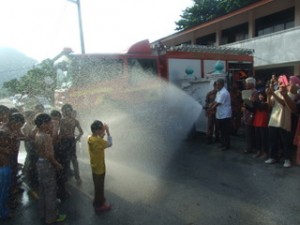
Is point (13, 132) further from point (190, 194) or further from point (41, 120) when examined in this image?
point (190, 194)

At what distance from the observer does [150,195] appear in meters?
4.78

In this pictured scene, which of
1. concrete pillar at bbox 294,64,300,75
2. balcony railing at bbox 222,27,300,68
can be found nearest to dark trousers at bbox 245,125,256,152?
balcony railing at bbox 222,27,300,68

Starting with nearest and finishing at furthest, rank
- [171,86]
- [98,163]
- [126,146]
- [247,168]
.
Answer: [98,163], [247,168], [126,146], [171,86]

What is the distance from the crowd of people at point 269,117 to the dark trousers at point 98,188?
3305 millimetres

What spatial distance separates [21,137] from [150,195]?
87.1 inches

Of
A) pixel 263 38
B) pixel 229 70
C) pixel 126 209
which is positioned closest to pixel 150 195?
pixel 126 209

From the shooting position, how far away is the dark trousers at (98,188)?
14.2 ft

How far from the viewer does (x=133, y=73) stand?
300 inches

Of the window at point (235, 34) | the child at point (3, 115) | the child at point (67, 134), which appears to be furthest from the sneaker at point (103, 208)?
the window at point (235, 34)

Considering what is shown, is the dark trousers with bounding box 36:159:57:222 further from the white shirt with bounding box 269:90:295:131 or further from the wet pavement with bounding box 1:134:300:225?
the white shirt with bounding box 269:90:295:131

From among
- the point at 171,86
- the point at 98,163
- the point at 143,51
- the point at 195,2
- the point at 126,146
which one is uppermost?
the point at 195,2

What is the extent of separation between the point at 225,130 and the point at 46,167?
449 cm

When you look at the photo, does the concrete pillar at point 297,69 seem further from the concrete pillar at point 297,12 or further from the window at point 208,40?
the window at point 208,40

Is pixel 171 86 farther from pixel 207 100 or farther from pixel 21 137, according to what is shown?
pixel 21 137
